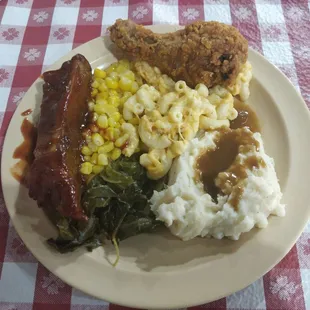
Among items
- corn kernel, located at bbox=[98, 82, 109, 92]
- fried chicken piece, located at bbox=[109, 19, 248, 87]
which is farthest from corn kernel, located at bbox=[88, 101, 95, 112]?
fried chicken piece, located at bbox=[109, 19, 248, 87]

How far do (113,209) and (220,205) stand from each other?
790 mm

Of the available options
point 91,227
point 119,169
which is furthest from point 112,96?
point 91,227

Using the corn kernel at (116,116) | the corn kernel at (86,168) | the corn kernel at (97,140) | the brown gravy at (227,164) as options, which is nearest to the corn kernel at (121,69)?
Answer: the corn kernel at (116,116)

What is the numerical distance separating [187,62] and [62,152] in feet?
4.30

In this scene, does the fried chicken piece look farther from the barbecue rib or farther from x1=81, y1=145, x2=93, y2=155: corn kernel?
x1=81, y1=145, x2=93, y2=155: corn kernel

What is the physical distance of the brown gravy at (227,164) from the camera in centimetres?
256

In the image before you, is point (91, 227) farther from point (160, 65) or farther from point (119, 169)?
point (160, 65)

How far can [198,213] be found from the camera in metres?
2.47

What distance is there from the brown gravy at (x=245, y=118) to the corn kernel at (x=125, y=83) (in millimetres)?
913

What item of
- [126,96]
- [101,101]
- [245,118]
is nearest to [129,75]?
[126,96]

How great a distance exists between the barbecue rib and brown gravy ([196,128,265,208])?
89 cm

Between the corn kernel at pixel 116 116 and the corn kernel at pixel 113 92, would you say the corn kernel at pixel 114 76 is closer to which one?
the corn kernel at pixel 113 92

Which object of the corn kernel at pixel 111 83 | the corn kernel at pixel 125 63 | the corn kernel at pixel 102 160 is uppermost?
the corn kernel at pixel 125 63

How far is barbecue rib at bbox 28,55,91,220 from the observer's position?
2.50 m
